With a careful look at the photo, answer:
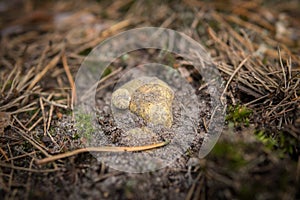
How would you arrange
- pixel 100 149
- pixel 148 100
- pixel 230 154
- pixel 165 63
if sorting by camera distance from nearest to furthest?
pixel 230 154 < pixel 100 149 < pixel 148 100 < pixel 165 63

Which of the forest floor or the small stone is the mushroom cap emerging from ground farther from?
the forest floor

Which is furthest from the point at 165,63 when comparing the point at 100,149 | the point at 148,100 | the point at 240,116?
the point at 100,149

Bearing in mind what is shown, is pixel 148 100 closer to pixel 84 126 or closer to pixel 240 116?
pixel 84 126

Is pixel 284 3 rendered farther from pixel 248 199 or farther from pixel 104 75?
pixel 248 199

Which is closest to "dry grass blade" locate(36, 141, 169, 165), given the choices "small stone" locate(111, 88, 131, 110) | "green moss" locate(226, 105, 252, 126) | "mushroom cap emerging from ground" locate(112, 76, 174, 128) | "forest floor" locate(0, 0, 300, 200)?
"forest floor" locate(0, 0, 300, 200)

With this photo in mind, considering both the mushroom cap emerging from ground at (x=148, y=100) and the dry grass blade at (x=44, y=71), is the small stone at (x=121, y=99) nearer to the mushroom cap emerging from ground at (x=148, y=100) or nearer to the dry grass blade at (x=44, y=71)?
the mushroom cap emerging from ground at (x=148, y=100)

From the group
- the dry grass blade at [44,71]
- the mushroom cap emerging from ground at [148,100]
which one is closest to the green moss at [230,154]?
the mushroom cap emerging from ground at [148,100]

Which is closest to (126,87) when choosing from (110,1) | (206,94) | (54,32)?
(206,94)
